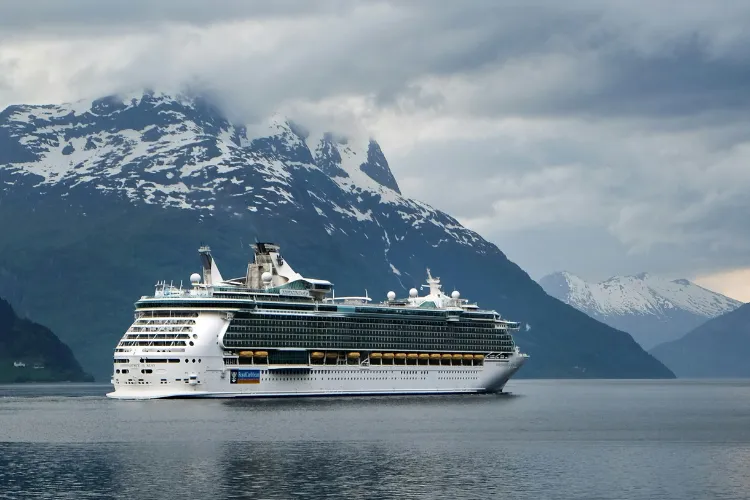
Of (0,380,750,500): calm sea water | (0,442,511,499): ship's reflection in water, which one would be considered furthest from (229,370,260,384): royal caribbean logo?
(0,442,511,499): ship's reflection in water

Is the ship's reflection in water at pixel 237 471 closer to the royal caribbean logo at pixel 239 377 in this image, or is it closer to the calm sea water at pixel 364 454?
the calm sea water at pixel 364 454

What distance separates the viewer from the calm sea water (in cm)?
9756

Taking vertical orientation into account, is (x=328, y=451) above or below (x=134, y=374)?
below

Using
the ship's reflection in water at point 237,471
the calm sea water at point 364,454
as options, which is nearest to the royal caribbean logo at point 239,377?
the calm sea water at point 364,454

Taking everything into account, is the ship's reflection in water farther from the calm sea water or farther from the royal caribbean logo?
the royal caribbean logo

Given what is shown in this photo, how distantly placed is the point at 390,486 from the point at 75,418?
81.3 metres

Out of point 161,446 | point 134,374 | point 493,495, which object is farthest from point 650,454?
point 134,374

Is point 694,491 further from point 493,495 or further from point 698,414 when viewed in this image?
point 698,414

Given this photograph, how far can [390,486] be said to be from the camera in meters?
98.8

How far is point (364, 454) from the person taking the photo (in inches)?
4702

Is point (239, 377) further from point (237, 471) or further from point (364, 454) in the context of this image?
point (237, 471)

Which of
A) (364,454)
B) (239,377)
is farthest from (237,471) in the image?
(239,377)

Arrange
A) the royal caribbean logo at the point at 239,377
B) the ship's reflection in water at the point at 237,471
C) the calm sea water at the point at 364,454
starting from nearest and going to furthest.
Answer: the ship's reflection in water at the point at 237,471 < the calm sea water at the point at 364,454 < the royal caribbean logo at the point at 239,377

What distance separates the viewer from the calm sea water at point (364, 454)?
97.6m
